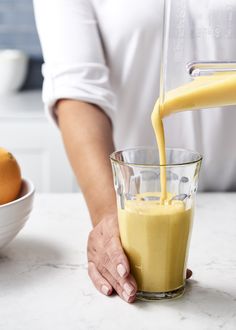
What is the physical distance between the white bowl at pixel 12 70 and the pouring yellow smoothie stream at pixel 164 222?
1.65 metres

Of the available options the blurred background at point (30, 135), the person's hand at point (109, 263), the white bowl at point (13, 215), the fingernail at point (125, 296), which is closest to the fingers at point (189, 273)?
the person's hand at point (109, 263)

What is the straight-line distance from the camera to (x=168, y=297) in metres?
0.79

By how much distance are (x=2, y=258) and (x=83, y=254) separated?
4.4 inches

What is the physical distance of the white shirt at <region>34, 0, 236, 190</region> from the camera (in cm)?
124

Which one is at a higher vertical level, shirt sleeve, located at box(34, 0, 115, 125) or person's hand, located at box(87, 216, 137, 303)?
shirt sleeve, located at box(34, 0, 115, 125)

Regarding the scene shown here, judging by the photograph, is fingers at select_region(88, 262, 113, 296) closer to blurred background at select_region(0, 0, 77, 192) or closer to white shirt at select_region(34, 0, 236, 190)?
white shirt at select_region(34, 0, 236, 190)

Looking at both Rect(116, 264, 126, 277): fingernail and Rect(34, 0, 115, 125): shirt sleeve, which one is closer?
Rect(116, 264, 126, 277): fingernail

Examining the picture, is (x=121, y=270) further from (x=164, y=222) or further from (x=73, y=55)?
(x=73, y=55)

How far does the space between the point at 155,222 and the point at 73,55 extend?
565 mm

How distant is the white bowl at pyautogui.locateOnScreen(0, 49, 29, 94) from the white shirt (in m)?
1.06

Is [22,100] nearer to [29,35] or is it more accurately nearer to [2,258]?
[29,35]

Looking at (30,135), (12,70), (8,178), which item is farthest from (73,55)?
(12,70)

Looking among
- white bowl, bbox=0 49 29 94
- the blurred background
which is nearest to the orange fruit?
the blurred background

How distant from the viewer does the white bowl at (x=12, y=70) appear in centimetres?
236
